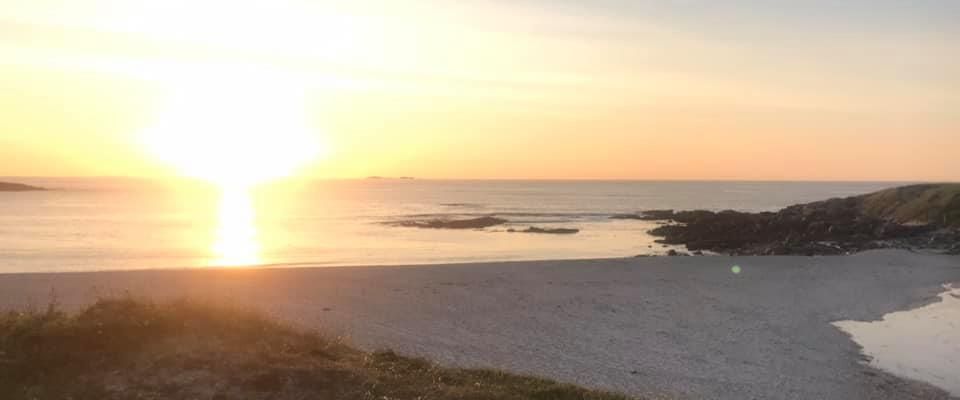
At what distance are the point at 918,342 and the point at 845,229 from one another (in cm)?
3082

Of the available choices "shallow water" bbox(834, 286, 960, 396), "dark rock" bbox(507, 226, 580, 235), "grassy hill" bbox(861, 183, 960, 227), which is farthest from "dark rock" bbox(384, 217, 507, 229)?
"shallow water" bbox(834, 286, 960, 396)

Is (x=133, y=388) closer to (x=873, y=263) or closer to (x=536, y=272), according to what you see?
(x=536, y=272)

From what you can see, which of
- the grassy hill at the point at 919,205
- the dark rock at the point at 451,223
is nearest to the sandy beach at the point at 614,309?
the grassy hill at the point at 919,205

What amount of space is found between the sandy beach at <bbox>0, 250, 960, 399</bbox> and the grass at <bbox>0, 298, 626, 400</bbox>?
2.45m

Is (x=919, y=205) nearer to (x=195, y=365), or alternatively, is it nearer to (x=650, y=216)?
(x=650, y=216)

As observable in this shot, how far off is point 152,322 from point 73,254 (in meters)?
29.2

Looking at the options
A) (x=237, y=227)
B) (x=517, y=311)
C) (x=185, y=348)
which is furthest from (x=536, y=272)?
(x=237, y=227)

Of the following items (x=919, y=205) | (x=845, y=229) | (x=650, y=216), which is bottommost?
(x=650, y=216)

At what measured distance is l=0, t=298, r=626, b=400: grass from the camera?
31.7 feet

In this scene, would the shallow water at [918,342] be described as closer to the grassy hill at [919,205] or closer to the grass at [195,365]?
the grass at [195,365]

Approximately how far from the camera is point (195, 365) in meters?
10.2

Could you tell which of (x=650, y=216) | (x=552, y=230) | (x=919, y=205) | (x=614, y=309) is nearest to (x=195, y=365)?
(x=614, y=309)

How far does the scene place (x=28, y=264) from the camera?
32156 mm

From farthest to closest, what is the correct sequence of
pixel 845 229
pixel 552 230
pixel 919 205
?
pixel 552 230
pixel 919 205
pixel 845 229
